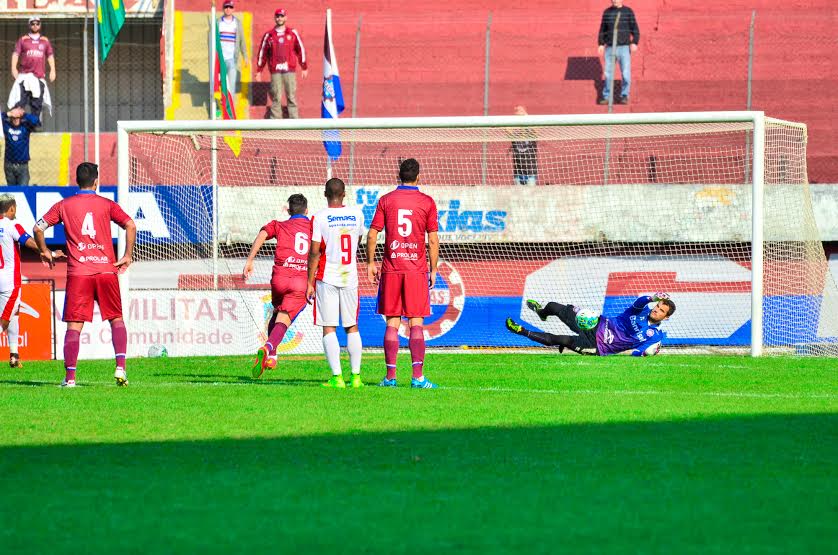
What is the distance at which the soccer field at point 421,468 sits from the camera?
4.60 m

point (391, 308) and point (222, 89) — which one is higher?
point (222, 89)

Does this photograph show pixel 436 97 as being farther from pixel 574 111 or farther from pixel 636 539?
pixel 636 539

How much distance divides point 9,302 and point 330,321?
6.32 meters

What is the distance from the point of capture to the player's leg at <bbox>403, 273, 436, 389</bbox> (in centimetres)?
1080

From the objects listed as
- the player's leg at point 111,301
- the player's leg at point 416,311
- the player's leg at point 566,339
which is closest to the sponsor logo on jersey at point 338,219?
the player's leg at point 416,311

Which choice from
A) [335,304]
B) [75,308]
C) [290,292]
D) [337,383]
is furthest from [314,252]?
[290,292]

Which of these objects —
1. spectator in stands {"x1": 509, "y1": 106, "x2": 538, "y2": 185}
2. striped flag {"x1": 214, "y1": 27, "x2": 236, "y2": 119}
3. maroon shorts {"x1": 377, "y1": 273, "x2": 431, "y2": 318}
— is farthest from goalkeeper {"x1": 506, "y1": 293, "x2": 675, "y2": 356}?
striped flag {"x1": 214, "y1": 27, "x2": 236, "y2": 119}

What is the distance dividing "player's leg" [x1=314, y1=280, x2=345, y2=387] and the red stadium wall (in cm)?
1258

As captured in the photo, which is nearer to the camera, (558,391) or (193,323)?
(558,391)

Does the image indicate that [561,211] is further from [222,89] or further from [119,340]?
[119,340]

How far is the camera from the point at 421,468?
6.21 metres

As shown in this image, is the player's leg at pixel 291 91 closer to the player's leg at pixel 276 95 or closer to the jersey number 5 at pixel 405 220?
the player's leg at pixel 276 95

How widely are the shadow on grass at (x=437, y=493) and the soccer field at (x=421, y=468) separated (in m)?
0.01

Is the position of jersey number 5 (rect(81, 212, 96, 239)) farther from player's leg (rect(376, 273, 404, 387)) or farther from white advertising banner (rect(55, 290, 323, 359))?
white advertising banner (rect(55, 290, 323, 359))
